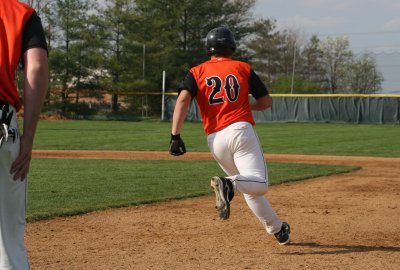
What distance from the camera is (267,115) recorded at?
38.1 meters

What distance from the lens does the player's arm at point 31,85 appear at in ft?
9.30

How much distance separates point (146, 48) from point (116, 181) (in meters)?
40.7

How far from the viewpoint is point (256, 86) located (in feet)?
18.0

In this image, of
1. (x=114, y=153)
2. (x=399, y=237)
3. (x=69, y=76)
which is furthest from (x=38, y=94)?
(x=69, y=76)

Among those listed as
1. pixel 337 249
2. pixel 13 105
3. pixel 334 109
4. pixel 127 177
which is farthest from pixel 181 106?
pixel 334 109

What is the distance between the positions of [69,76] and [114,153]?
2956cm

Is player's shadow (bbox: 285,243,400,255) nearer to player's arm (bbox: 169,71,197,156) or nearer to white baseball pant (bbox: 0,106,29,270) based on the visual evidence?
player's arm (bbox: 169,71,197,156)

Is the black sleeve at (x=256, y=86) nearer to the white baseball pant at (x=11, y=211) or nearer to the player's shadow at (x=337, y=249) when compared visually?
the player's shadow at (x=337, y=249)

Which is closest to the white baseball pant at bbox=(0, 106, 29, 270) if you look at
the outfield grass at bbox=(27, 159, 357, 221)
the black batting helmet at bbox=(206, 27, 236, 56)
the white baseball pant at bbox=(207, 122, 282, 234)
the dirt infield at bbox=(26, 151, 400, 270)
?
the dirt infield at bbox=(26, 151, 400, 270)

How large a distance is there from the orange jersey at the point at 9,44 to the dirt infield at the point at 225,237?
2250 millimetres

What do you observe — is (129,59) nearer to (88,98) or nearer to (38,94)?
(88,98)

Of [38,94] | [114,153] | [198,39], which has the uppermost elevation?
[198,39]

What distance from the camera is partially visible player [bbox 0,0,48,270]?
2838 mm

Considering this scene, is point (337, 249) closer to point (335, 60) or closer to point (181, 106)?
point (181, 106)
